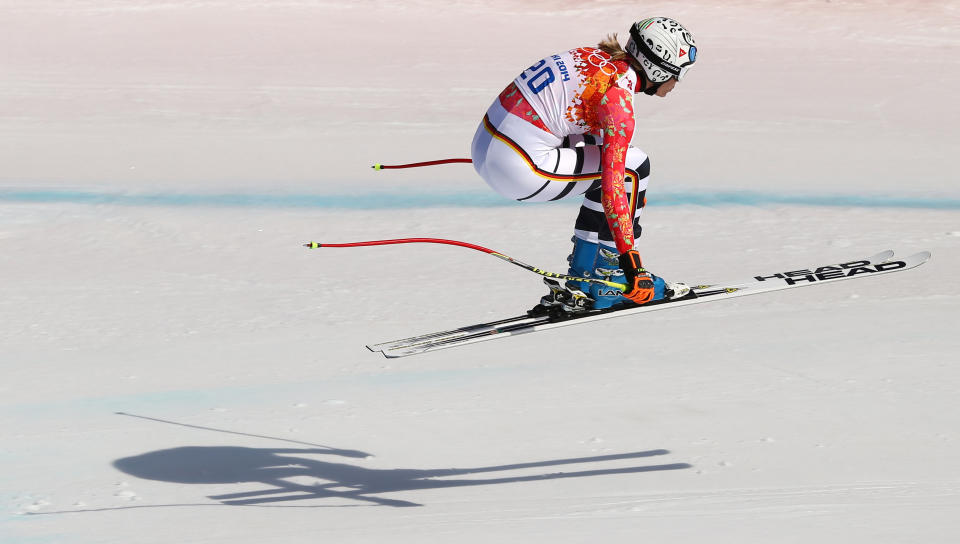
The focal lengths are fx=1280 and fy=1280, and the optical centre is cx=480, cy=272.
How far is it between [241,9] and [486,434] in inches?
675

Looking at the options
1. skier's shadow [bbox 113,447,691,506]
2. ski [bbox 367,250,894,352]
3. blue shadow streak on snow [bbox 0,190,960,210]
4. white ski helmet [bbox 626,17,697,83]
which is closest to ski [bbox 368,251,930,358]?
ski [bbox 367,250,894,352]

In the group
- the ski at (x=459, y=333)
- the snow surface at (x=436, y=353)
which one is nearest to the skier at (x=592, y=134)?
the ski at (x=459, y=333)

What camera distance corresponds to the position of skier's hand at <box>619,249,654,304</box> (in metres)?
4.69

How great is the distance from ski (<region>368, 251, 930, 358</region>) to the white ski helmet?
2.84 feet

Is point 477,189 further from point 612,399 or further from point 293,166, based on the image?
point 612,399

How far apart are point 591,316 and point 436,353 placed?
231cm

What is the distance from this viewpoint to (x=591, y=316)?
189 inches

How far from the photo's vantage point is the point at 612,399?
6.12m

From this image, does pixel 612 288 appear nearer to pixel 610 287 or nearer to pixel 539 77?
pixel 610 287

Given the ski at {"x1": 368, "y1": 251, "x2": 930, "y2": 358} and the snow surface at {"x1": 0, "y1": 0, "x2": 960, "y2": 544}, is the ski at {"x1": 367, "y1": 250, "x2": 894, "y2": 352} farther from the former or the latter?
the snow surface at {"x1": 0, "y1": 0, "x2": 960, "y2": 544}

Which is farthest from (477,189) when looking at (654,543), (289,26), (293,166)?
(289,26)

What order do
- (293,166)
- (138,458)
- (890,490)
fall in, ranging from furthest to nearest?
(293,166), (138,458), (890,490)

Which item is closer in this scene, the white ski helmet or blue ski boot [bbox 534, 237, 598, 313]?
the white ski helmet

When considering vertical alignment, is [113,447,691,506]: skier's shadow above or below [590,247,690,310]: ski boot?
below
